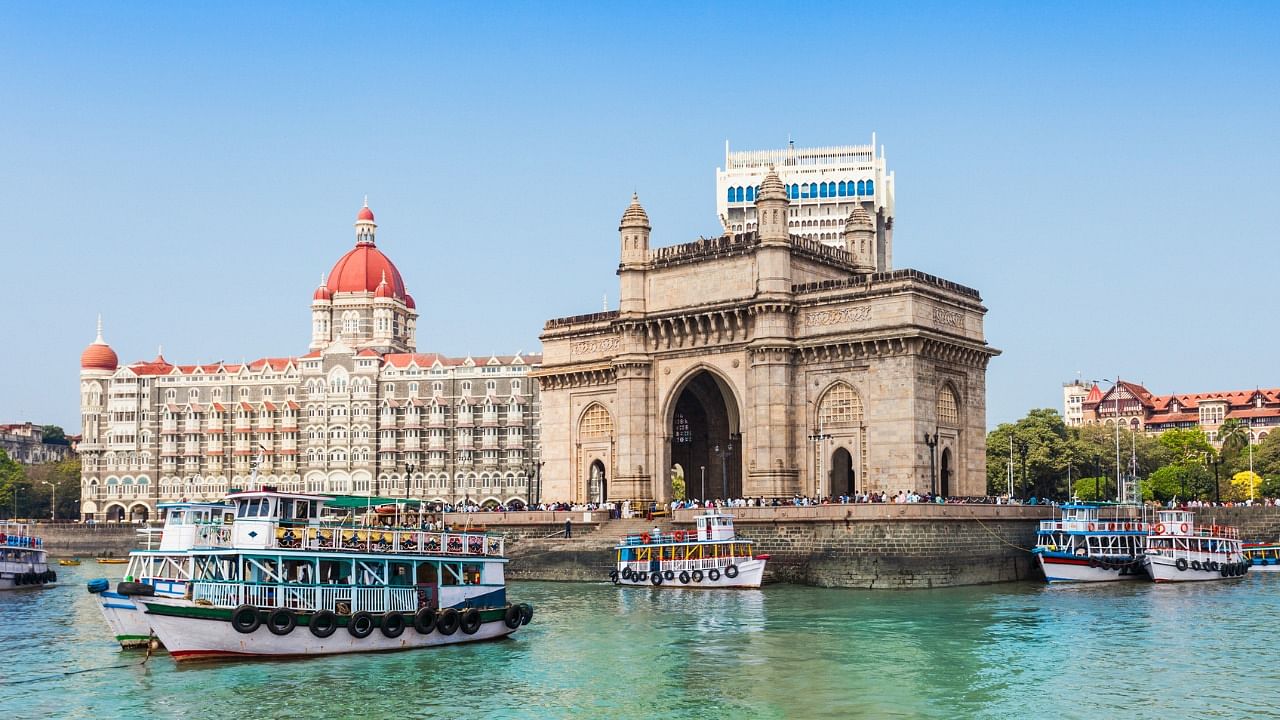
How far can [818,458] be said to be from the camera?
232 ft

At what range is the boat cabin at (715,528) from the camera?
60938 mm

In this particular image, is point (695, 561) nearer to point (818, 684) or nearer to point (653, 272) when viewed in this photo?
point (653, 272)

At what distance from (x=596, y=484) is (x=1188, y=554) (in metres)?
32.8

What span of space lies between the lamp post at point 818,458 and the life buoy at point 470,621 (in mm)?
30351

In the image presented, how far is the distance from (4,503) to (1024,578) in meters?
117

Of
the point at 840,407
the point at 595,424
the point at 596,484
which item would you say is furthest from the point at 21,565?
the point at 840,407

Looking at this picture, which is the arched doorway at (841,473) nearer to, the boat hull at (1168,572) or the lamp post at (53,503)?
the boat hull at (1168,572)

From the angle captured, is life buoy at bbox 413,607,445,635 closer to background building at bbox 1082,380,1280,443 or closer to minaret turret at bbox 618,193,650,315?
minaret turret at bbox 618,193,650,315

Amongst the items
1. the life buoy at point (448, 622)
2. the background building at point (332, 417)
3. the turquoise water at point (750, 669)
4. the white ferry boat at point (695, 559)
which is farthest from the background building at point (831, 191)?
the life buoy at point (448, 622)

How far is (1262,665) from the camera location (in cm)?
3769

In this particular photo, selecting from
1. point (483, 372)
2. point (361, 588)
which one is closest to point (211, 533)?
point (361, 588)

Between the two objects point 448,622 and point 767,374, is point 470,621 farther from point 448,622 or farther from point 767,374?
point 767,374

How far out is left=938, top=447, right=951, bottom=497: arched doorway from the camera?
7062 cm

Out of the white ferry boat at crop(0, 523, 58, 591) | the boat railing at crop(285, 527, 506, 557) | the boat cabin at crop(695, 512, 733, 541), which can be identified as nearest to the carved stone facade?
the boat cabin at crop(695, 512, 733, 541)
